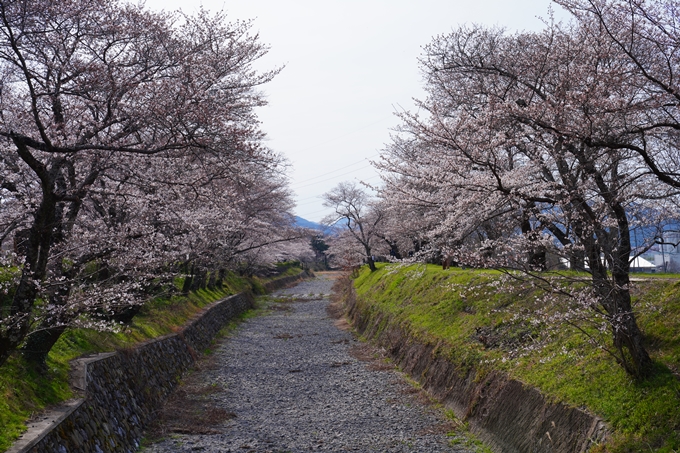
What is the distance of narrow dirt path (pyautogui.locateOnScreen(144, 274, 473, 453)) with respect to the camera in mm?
9258

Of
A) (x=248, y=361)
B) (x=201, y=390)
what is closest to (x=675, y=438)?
(x=201, y=390)

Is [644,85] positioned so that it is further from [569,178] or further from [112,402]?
[112,402]

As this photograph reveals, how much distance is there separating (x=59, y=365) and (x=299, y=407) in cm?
499

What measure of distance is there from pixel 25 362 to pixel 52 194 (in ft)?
9.20

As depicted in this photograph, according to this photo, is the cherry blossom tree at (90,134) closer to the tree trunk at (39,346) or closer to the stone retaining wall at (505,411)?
the tree trunk at (39,346)

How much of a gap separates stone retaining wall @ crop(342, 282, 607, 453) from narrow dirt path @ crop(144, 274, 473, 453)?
1.50ft

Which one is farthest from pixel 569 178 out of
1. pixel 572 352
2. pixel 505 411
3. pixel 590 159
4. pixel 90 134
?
pixel 90 134

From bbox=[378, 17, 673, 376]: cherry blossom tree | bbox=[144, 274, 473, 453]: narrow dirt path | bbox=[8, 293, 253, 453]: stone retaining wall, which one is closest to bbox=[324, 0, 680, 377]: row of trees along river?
bbox=[378, 17, 673, 376]: cherry blossom tree

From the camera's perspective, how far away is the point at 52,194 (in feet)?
23.1

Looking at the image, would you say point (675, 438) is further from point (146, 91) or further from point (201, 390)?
point (201, 390)

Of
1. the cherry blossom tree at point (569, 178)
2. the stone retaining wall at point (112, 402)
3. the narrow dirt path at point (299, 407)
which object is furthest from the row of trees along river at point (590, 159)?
the stone retaining wall at point (112, 402)

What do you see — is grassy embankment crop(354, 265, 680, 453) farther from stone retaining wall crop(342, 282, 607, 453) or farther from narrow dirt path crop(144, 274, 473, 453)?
narrow dirt path crop(144, 274, 473, 453)

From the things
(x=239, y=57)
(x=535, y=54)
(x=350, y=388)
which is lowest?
(x=350, y=388)

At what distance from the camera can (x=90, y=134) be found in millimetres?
8008
